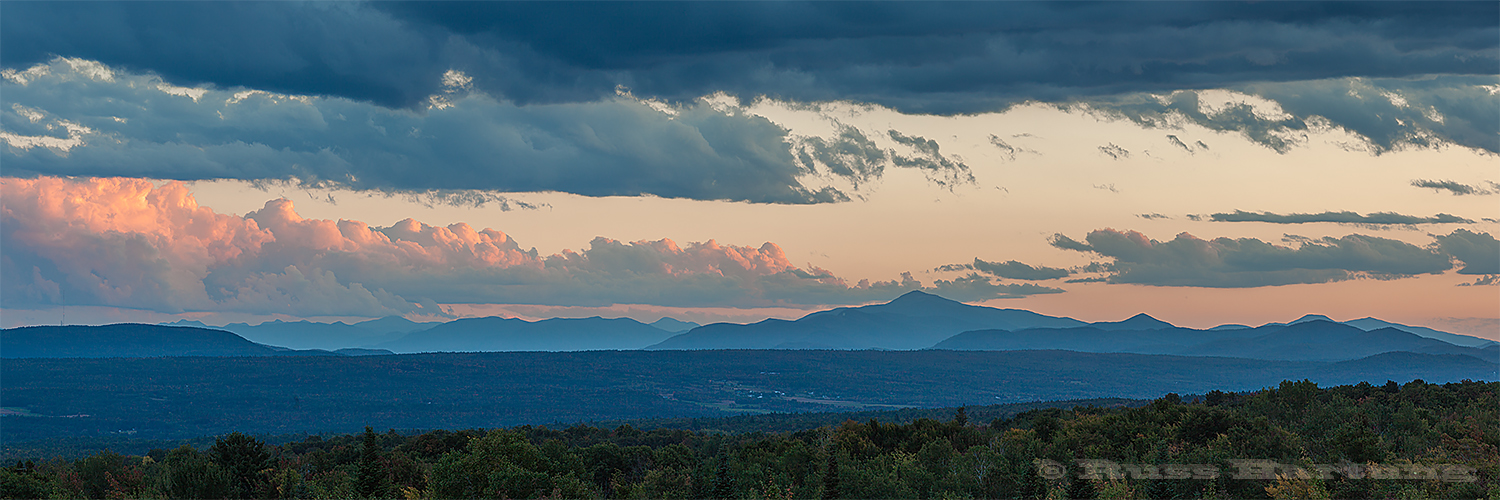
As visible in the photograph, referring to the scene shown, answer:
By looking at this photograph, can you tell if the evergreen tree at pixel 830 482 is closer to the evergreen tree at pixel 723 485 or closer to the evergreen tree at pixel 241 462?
the evergreen tree at pixel 723 485

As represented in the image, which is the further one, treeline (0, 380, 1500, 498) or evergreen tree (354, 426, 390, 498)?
evergreen tree (354, 426, 390, 498)

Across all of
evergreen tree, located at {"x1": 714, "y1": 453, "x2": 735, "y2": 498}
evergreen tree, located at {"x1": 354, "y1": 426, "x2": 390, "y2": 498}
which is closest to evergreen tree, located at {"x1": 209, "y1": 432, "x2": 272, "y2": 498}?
evergreen tree, located at {"x1": 354, "y1": 426, "x2": 390, "y2": 498}

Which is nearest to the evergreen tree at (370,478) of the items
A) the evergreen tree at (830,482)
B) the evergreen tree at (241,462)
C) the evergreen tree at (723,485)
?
the evergreen tree at (241,462)

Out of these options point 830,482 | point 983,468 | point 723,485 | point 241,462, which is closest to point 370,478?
point 241,462

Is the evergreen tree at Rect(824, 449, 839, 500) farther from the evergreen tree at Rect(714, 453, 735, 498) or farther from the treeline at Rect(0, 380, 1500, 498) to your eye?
the evergreen tree at Rect(714, 453, 735, 498)

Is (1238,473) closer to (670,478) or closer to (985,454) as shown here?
(985,454)

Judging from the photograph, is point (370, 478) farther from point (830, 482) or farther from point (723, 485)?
point (830, 482)

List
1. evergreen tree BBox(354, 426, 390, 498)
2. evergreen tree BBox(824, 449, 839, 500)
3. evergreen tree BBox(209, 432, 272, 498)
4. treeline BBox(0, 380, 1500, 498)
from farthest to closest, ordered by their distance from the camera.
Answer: evergreen tree BBox(209, 432, 272, 498) → evergreen tree BBox(824, 449, 839, 500) → evergreen tree BBox(354, 426, 390, 498) → treeline BBox(0, 380, 1500, 498)

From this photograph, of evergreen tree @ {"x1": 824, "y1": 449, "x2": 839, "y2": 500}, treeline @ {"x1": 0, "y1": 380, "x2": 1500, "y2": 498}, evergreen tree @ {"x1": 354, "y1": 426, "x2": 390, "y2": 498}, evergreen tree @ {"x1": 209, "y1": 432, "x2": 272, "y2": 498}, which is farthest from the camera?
evergreen tree @ {"x1": 209, "y1": 432, "x2": 272, "y2": 498}

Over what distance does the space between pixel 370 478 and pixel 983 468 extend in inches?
1060

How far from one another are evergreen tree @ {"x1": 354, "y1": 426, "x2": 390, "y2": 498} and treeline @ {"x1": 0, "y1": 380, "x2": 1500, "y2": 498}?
10 centimetres

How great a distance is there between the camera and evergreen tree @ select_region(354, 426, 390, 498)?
159ft

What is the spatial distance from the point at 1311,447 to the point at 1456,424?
9699 mm

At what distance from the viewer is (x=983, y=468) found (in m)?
50.9
